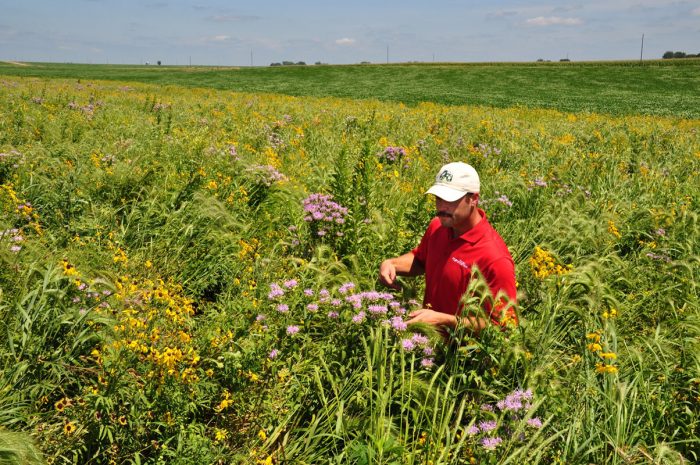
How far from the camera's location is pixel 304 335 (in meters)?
2.86

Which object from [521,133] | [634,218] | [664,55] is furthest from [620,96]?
[664,55]

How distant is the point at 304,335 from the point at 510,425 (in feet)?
4.17

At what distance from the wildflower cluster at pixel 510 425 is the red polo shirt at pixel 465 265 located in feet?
1.69

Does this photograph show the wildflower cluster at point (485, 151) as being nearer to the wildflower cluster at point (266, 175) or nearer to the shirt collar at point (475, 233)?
the wildflower cluster at point (266, 175)

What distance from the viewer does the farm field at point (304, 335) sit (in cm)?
242

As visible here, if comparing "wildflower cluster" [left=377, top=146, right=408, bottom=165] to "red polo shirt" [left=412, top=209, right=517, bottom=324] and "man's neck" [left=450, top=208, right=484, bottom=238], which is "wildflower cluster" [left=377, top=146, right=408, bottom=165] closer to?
"red polo shirt" [left=412, top=209, right=517, bottom=324]

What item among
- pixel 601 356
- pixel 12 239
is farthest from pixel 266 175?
pixel 601 356

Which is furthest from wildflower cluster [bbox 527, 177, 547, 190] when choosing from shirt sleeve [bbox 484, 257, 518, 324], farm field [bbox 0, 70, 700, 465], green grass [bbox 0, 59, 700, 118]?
green grass [bbox 0, 59, 700, 118]

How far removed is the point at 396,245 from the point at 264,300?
1625 millimetres

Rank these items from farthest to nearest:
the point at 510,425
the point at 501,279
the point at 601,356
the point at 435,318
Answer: the point at 501,279
the point at 435,318
the point at 601,356
the point at 510,425

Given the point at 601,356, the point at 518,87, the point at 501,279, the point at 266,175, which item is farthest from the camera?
the point at 518,87

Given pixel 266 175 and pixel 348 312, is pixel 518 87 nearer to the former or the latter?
pixel 266 175

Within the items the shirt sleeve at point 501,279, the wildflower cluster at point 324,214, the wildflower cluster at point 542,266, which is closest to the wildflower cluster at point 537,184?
the wildflower cluster at point 542,266

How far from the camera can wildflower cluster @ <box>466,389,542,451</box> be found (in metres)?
2.17
